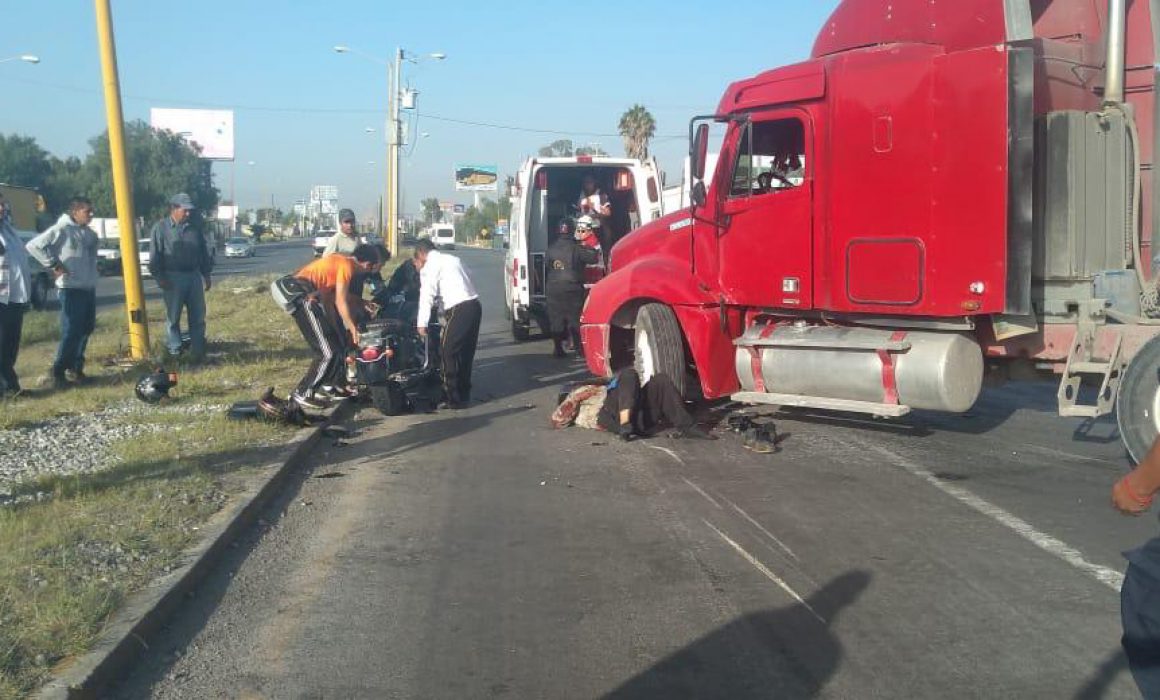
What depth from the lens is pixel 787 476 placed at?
300 inches

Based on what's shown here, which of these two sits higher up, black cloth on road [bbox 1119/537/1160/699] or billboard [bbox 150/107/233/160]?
billboard [bbox 150/107/233/160]

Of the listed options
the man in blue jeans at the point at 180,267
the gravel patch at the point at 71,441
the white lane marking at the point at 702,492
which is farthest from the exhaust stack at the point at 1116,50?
the man in blue jeans at the point at 180,267

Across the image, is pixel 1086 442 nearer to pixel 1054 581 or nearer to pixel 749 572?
pixel 1054 581

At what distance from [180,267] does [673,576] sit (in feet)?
28.8

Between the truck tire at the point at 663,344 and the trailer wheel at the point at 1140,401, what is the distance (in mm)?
3550

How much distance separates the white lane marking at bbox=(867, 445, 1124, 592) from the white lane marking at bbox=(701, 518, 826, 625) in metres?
1.38

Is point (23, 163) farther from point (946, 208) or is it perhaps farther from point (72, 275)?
point (946, 208)

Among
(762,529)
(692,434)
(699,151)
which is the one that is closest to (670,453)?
Answer: (692,434)

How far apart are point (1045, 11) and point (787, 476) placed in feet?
13.5

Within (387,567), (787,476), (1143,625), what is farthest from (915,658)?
(787,476)

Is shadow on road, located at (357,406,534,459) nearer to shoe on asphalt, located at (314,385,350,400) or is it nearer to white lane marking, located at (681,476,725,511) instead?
shoe on asphalt, located at (314,385,350,400)

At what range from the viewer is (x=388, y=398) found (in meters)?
9.95

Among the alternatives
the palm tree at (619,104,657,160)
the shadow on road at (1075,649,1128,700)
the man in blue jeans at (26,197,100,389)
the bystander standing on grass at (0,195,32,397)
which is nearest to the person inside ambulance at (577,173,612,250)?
the man in blue jeans at (26,197,100,389)

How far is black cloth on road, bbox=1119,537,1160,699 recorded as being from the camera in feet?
8.68
